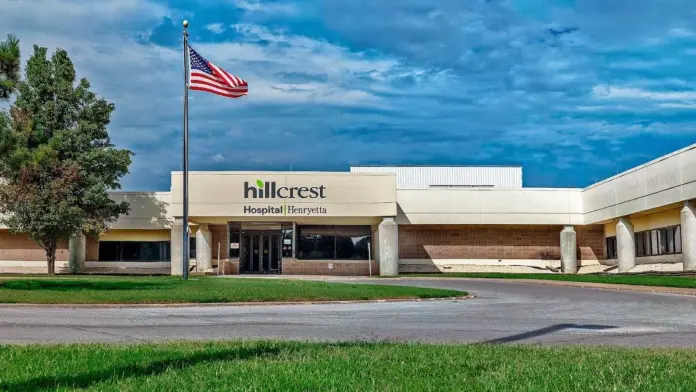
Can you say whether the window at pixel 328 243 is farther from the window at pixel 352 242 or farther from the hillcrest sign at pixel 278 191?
the hillcrest sign at pixel 278 191

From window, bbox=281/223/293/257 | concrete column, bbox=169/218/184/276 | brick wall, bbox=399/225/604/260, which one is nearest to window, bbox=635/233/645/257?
brick wall, bbox=399/225/604/260

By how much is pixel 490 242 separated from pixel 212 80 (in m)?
25.8

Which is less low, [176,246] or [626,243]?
[176,246]

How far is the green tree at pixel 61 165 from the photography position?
42.5 metres

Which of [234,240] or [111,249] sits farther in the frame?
[111,249]

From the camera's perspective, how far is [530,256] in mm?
53000

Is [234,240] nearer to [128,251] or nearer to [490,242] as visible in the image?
[128,251]

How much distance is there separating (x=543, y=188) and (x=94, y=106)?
27.9 metres

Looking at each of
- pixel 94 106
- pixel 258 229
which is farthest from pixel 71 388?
pixel 258 229

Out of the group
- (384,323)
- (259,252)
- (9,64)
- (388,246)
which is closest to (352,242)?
(388,246)

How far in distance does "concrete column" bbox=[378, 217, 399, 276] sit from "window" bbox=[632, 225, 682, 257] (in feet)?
47.1

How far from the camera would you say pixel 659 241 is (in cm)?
4406

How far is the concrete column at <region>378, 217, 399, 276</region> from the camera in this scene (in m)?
48.2

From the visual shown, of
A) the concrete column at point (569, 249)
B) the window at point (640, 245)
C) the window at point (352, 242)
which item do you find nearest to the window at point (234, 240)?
the window at point (352, 242)
